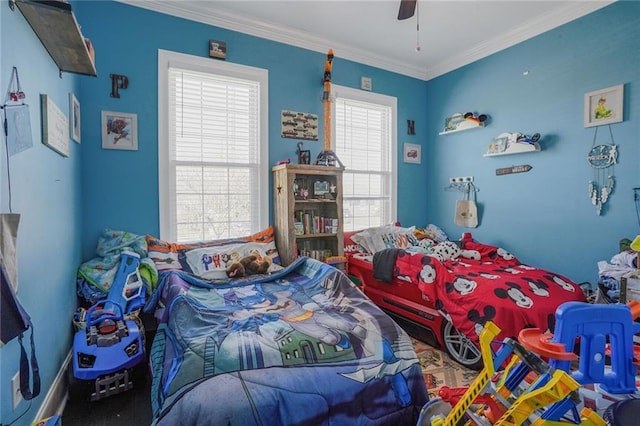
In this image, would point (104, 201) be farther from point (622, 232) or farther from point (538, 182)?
point (622, 232)

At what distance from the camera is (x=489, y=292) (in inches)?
88.2

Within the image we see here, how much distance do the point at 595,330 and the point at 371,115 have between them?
3333 millimetres

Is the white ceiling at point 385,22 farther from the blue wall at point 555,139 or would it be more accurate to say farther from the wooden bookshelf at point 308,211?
the wooden bookshelf at point 308,211

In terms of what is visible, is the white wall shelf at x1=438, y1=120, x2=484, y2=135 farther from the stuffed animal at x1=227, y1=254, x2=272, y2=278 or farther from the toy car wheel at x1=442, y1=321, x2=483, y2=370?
the stuffed animal at x1=227, y1=254, x2=272, y2=278

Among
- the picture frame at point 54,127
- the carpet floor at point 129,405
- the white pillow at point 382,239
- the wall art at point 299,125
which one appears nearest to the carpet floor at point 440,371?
the carpet floor at point 129,405

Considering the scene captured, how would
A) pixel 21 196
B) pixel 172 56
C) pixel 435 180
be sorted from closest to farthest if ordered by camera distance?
1. pixel 21 196
2. pixel 172 56
3. pixel 435 180

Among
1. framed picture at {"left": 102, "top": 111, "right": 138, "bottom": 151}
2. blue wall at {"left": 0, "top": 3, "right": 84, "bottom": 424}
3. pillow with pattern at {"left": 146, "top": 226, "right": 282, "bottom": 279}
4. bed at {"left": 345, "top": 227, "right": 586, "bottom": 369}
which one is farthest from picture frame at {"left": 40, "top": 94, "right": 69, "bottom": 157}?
bed at {"left": 345, "top": 227, "right": 586, "bottom": 369}

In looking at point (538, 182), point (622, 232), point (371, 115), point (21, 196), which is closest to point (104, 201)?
point (21, 196)

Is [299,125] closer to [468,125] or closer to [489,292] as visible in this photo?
[468,125]

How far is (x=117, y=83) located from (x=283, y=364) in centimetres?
257

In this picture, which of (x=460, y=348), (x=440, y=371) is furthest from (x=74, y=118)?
(x=460, y=348)

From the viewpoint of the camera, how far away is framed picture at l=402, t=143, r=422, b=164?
418cm

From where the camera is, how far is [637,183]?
8.35 ft

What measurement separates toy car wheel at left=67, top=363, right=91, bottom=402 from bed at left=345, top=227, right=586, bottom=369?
89.2 inches
